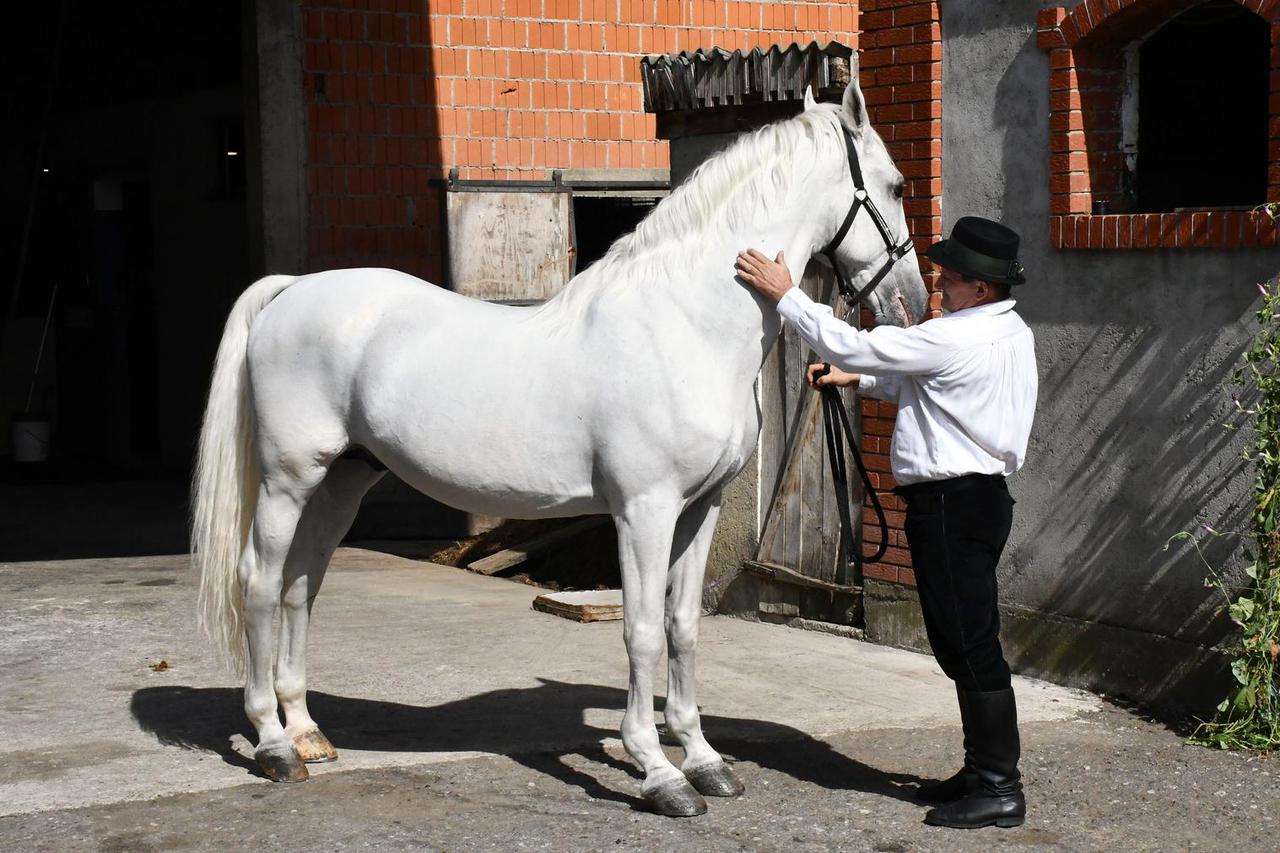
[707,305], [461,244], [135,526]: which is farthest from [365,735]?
[135,526]

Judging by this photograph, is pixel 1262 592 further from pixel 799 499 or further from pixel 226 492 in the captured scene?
pixel 226 492

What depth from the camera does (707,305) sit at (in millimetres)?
4930

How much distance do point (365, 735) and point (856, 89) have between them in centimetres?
288

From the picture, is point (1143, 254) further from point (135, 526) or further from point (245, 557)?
point (135, 526)

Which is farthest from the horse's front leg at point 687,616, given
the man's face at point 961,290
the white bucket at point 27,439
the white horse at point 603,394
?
the white bucket at point 27,439

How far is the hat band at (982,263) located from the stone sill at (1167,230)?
1435 mm

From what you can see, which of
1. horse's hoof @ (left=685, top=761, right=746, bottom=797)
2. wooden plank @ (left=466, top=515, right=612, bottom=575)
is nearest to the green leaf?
horse's hoof @ (left=685, top=761, right=746, bottom=797)

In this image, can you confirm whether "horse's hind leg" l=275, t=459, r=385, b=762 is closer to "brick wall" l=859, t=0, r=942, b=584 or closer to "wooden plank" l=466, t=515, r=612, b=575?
"brick wall" l=859, t=0, r=942, b=584

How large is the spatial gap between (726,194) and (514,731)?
7.20ft

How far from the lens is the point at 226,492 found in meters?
5.50

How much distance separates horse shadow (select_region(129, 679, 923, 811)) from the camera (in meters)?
5.38

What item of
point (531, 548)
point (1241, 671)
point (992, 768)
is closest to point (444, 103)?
point (531, 548)

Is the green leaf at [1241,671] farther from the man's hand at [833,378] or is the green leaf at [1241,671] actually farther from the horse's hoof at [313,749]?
the horse's hoof at [313,749]

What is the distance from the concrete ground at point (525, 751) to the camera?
4754mm
